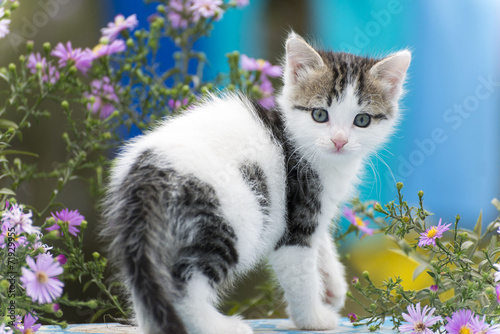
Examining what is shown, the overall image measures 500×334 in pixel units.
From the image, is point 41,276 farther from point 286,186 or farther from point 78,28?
point 78,28

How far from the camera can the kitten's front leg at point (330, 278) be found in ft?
4.92

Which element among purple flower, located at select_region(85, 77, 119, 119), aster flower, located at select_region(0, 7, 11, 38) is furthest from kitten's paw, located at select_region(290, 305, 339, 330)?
aster flower, located at select_region(0, 7, 11, 38)

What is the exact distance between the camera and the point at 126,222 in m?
1.05

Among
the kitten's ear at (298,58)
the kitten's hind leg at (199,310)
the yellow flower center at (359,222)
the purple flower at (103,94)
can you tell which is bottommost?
the kitten's hind leg at (199,310)

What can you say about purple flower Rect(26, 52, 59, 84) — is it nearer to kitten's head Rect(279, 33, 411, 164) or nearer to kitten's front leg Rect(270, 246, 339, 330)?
kitten's head Rect(279, 33, 411, 164)

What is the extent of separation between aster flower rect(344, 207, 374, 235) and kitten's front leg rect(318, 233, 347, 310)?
0.35 ft

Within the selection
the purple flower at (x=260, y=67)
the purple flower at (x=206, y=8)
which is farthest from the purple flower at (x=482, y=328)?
the purple flower at (x=206, y=8)

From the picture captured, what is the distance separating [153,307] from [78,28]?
162 centimetres

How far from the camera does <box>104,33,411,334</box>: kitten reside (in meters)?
1.04

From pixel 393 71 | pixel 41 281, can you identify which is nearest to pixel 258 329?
pixel 41 281

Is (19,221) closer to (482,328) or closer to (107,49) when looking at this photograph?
(107,49)

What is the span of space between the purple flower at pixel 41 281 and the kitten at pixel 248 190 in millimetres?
138

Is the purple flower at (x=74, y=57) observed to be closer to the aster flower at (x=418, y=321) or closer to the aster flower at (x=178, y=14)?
the aster flower at (x=178, y=14)

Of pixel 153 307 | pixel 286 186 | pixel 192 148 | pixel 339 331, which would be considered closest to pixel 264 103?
pixel 286 186
